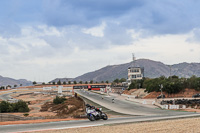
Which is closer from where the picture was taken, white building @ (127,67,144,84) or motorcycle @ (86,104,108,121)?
motorcycle @ (86,104,108,121)

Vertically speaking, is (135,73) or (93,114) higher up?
(135,73)

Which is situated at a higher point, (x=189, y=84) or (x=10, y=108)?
(x=189, y=84)

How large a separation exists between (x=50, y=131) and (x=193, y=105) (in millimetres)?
45791

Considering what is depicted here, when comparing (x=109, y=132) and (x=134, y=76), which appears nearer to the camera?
(x=109, y=132)

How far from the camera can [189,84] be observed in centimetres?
9162

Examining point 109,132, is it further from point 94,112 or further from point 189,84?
point 189,84

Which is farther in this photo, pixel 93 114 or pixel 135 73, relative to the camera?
pixel 135 73

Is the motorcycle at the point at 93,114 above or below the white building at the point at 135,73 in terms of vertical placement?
below

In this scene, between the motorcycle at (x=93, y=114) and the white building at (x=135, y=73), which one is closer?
the motorcycle at (x=93, y=114)

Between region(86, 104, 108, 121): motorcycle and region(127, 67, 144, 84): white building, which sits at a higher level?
region(127, 67, 144, 84): white building

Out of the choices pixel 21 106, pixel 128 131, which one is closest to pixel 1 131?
pixel 128 131

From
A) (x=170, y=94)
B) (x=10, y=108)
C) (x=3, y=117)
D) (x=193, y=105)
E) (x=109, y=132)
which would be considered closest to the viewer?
(x=109, y=132)

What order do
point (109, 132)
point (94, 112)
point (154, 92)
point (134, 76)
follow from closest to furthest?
1. point (109, 132)
2. point (94, 112)
3. point (154, 92)
4. point (134, 76)

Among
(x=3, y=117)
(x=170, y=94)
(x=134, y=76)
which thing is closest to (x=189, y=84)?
(x=170, y=94)
